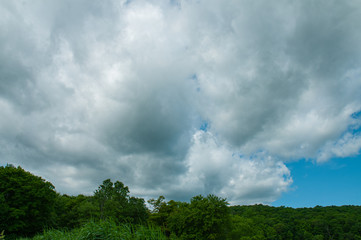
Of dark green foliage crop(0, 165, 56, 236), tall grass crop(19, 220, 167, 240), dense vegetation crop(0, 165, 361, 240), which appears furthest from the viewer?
dense vegetation crop(0, 165, 361, 240)

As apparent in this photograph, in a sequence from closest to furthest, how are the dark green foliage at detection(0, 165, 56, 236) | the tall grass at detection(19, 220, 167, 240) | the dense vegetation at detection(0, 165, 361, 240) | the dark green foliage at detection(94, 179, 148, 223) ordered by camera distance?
1. the tall grass at detection(19, 220, 167, 240)
2. the dark green foliage at detection(0, 165, 56, 236)
3. the dense vegetation at detection(0, 165, 361, 240)
4. the dark green foliage at detection(94, 179, 148, 223)

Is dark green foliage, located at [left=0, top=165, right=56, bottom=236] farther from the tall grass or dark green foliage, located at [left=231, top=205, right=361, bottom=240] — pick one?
dark green foliage, located at [left=231, top=205, right=361, bottom=240]

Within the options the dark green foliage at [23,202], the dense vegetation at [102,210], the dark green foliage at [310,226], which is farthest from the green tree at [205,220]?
the dark green foliage at [310,226]

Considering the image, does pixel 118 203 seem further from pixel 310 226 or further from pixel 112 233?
pixel 310 226

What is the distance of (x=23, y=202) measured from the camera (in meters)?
42.6

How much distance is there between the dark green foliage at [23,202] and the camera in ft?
128

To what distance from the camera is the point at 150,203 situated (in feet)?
213

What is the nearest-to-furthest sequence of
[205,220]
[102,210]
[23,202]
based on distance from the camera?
[205,220] → [23,202] → [102,210]

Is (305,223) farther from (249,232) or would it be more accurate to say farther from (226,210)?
(226,210)

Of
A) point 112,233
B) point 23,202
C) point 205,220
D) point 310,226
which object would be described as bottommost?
point 112,233

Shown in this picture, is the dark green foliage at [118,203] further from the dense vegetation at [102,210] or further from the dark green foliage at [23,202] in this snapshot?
the dark green foliage at [23,202]

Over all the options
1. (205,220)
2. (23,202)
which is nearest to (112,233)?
(205,220)

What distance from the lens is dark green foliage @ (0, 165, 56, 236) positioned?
3912 cm

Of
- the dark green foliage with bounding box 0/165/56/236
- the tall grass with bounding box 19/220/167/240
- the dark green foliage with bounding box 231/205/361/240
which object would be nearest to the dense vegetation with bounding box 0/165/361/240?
the dark green foliage with bounding box 0/165/56/236
